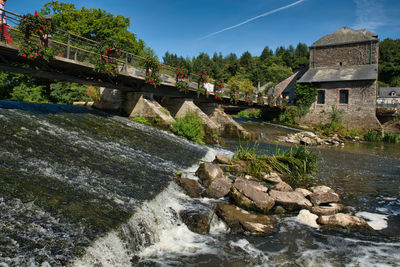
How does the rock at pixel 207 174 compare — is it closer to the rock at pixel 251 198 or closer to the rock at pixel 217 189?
the rock at pixel 217 189

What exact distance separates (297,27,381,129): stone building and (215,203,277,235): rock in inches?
1085

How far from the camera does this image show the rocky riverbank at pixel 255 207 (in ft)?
17.1

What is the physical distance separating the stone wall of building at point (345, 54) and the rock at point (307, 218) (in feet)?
104

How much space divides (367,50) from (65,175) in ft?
116

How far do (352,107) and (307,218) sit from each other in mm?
27818

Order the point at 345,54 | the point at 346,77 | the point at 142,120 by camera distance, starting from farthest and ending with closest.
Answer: the point at 345,54
the point at 346,77
the point at 142,120

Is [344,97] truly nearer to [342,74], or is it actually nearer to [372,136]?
[342,74]

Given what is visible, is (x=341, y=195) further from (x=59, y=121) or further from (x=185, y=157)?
(x=59, y=121)

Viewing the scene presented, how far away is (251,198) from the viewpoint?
6.02 metres

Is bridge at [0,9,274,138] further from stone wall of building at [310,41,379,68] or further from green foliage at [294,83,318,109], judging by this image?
stone wall of building at [310,41,379,68]

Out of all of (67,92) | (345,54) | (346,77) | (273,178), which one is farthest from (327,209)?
(345,54)

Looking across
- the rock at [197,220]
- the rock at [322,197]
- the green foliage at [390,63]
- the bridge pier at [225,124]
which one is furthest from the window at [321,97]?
the green foliage at [390,63]

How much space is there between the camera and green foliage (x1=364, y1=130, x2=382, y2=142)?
2609 cm

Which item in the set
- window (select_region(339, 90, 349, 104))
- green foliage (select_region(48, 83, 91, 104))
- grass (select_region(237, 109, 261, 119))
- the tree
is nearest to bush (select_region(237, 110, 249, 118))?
grass (select_region(237, 109, 261, 119))
